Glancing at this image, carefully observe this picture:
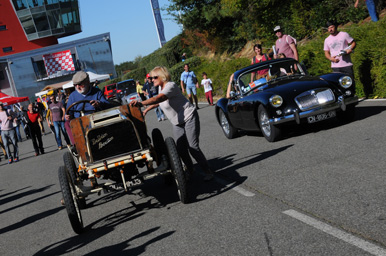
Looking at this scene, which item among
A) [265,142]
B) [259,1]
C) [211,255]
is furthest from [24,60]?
[211,255]

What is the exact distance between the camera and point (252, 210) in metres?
5.57

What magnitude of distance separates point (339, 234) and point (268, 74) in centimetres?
691

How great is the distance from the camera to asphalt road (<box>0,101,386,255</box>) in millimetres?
4480

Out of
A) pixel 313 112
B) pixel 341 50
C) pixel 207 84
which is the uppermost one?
pixel 341 50

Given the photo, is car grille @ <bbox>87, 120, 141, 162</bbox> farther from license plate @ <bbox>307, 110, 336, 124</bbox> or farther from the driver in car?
license plate @ <bbox>307, 110, 336, 124</bbox>

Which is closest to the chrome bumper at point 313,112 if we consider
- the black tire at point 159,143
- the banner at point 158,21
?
the black tire at point 159,143

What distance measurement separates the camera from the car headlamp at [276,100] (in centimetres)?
928

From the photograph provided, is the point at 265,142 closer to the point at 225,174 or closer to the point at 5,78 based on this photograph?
the point at 225,174

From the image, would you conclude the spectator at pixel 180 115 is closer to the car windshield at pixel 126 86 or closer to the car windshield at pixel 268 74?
the car windshield at pixel 268 74

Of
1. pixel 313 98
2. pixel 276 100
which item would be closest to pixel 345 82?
pixel 313 98

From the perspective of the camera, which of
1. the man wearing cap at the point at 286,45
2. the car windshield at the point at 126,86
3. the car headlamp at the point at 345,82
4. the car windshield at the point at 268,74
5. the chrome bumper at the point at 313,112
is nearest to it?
the chrome bumper at the point at 313,112

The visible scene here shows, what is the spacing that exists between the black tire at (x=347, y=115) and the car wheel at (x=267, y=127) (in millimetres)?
1457

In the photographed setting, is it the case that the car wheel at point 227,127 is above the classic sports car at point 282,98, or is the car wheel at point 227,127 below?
below

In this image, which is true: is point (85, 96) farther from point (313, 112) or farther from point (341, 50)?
point (341, 50)
